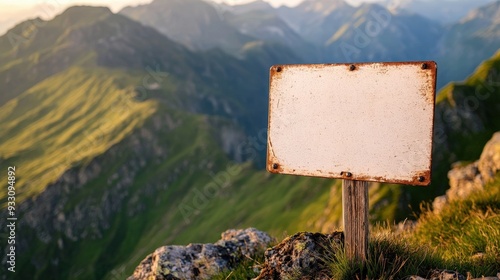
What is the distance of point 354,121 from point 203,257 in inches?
229

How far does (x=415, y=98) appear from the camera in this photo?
6730mm

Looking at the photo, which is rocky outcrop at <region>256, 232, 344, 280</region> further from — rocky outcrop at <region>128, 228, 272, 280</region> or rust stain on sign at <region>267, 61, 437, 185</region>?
rocky outcrop at <region>128, 228, 272, 280</region>

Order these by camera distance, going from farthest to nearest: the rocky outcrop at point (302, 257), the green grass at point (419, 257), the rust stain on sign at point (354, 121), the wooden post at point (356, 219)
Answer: the rocky outcrop at point (302, 257)
the wooden post at point (356, 219)
the green grass at point (419, 257)
the rust stain on sign at point (354, 121)

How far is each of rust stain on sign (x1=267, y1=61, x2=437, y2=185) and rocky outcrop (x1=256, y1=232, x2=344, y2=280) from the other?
153cm

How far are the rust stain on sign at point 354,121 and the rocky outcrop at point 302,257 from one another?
60.2 inches

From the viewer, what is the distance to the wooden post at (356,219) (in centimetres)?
730

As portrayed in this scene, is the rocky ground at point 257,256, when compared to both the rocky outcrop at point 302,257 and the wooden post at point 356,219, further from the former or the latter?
the wooden post at point 356,219

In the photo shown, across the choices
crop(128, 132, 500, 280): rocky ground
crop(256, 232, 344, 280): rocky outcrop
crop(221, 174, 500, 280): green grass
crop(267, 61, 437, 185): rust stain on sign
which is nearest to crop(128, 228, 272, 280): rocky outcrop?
crop(128, 132, 500, 280): rocky ground

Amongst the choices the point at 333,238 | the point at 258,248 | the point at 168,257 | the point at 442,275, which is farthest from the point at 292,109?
the point at 168,257

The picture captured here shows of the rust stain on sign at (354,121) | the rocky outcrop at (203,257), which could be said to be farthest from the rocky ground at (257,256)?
the rust stain on sign at (354,121)

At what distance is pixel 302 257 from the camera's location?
25.7ft

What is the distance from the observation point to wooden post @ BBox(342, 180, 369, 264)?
24.0 ft

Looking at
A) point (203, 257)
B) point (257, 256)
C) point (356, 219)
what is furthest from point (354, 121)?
point (203, 257)

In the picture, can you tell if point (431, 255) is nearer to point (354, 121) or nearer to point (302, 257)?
point (302, 257)
